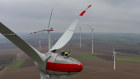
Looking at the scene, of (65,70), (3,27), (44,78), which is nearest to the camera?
(3,27)

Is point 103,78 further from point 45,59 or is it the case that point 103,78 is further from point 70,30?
point 45,59

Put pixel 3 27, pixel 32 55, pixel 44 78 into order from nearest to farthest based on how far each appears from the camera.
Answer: pixel 3 27 → pixel 32 55 → pixel 44 78

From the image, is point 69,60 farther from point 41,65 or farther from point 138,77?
point 138,77

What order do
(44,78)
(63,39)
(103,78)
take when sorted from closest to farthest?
(44,78), (63,39), (103,78)

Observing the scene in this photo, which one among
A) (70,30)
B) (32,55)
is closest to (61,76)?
(32,55)

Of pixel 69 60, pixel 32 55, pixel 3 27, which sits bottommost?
pixel 69 60

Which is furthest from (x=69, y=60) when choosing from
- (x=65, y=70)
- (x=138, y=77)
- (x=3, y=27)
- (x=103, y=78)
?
(x=138, y=77)

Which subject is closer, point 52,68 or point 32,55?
point 32,55

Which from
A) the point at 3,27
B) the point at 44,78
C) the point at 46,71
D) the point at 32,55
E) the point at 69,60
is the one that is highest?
the point at 3,27

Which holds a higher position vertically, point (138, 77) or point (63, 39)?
point (63, 39)
